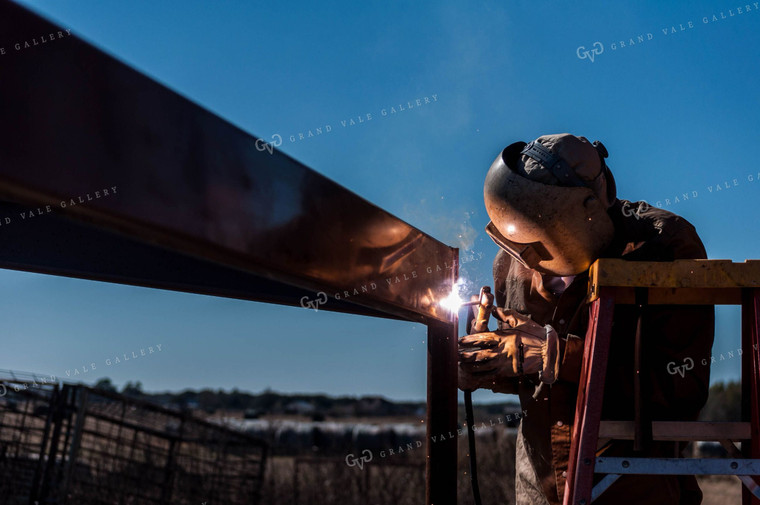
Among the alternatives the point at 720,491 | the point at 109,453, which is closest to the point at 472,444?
the point at 109,453

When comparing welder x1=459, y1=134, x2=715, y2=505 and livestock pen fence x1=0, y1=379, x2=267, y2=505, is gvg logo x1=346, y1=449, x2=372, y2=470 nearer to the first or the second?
welder x1=459, y1=134, x2=715, y2=505

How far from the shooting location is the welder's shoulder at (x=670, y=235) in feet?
9.20

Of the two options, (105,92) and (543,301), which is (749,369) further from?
(105,92)

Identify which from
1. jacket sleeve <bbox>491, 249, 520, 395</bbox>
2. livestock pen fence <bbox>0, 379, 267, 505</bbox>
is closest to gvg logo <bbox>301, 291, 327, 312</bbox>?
jacket sleeve <bbox>491, 249, 520, 395</bbox>

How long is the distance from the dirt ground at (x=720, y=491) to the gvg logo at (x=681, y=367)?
522 inches

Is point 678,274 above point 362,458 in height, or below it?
above

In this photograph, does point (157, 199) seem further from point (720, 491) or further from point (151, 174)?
point (720, 491)

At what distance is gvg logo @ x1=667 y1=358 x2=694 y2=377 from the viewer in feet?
9.27

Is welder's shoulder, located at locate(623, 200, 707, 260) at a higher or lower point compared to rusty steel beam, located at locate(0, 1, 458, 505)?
higher

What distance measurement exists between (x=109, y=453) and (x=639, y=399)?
8905mm

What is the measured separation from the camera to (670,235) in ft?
9.37

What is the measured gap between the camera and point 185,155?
1188 millimetres

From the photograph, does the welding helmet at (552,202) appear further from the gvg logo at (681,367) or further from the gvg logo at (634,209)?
the gvg logo at (681,367)

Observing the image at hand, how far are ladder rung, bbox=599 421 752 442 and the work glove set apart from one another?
368 millimetres
